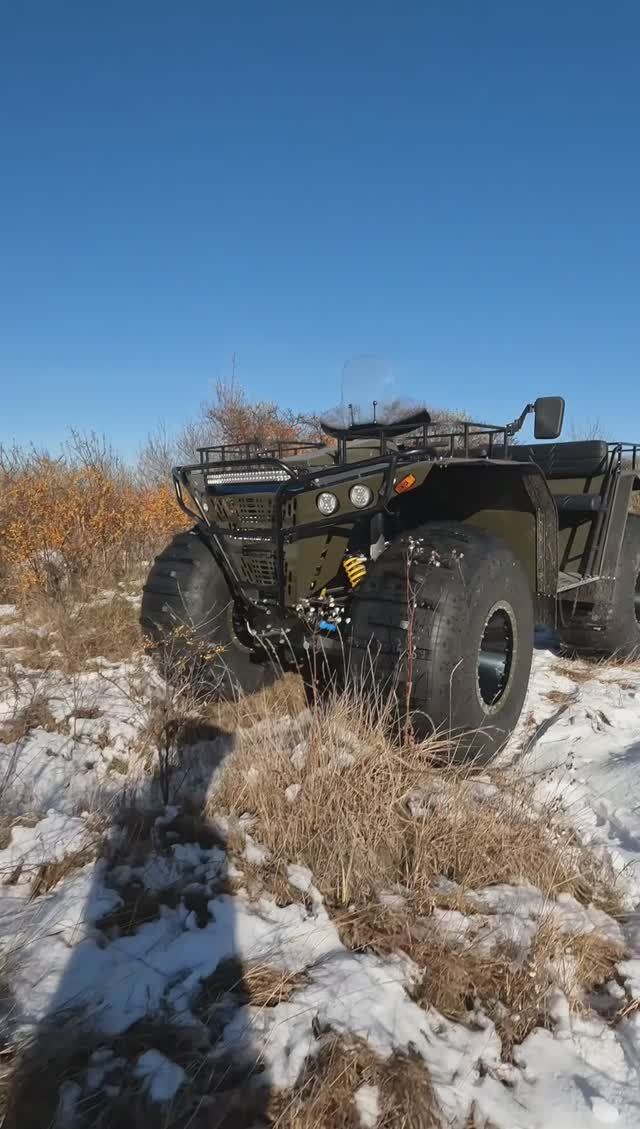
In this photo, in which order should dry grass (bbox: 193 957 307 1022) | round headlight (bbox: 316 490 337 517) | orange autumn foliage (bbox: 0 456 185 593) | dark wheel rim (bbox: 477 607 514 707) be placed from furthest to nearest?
orange autumn foliage (bbox: 0 456 185 593), dark wheel rim (bbox: 477 607 514 707), round headlight (bbox: 316 490 337 517), dry grass (bbox: 193 957 307 1022)

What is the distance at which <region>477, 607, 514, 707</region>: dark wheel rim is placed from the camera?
10.3 ft

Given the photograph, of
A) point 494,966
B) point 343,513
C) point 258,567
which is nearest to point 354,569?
point 343,513

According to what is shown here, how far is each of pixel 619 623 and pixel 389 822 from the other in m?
3.11

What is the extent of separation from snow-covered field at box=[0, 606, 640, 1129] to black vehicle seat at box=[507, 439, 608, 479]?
2414mm

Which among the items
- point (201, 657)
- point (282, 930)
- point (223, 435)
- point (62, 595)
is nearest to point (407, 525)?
point (201, 657)

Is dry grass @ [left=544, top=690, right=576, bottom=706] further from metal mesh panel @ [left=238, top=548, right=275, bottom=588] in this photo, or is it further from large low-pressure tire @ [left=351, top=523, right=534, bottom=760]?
metal mesh panel @ [left=238, top=548, right=275, bottom=588]

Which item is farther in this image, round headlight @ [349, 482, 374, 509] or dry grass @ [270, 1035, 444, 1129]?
round headlight @ [349, 482, 374, 509]

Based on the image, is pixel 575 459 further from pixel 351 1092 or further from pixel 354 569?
pixel 351 1092

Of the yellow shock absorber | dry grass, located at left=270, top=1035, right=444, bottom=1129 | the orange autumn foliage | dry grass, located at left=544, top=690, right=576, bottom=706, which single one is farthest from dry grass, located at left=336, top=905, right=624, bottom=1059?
the orange autumn foliage

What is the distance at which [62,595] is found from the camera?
5.57 metres

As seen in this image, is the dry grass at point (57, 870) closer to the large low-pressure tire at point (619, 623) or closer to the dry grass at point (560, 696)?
the dry grass at point (560, 696)

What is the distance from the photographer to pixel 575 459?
4.48m

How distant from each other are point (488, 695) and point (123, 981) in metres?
2.29

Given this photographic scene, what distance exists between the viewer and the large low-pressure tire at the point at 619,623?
454 cm
